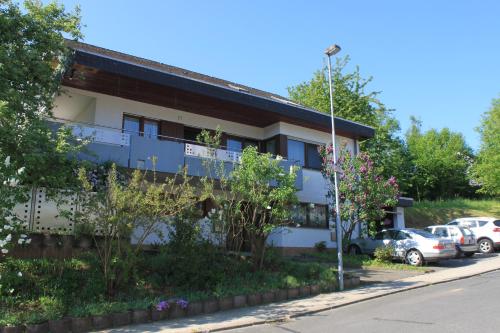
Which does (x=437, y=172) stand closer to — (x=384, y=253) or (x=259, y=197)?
(x=384, y=253)

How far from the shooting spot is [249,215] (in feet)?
44.4

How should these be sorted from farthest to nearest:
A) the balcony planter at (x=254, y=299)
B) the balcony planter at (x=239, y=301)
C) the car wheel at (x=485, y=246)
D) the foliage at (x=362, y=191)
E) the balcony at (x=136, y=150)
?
the car wheel at (x=485, y=246) → the foliage at (x=362, y=191) → the balcony at (x=136, y=150) → the balcony planter at (x=254, y=299) → the balcony planter at (x=239, y=301)

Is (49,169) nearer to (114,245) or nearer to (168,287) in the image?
(114,245)

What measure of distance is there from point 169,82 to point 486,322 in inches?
494

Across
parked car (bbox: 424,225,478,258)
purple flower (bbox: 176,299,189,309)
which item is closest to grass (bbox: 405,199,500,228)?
parked car (bbox: 424,225,478,258)

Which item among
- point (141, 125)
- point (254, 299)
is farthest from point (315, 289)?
point (141, 125)

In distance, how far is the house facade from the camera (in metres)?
15.5

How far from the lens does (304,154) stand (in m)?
23.0

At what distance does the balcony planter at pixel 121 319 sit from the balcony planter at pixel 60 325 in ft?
2.91

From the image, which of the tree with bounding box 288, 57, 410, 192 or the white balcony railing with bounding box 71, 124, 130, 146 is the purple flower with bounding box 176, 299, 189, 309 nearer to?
the white balcony railing with bounding box 71, 124, 130, 146

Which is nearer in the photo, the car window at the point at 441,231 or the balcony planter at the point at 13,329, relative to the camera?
the balcony planter at the point at 13,329

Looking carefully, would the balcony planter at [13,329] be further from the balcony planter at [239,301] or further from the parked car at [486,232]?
the parked car at [486,232]

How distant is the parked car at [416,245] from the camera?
59.2 feet

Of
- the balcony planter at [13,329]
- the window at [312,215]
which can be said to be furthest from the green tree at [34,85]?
the window at [312,215]
